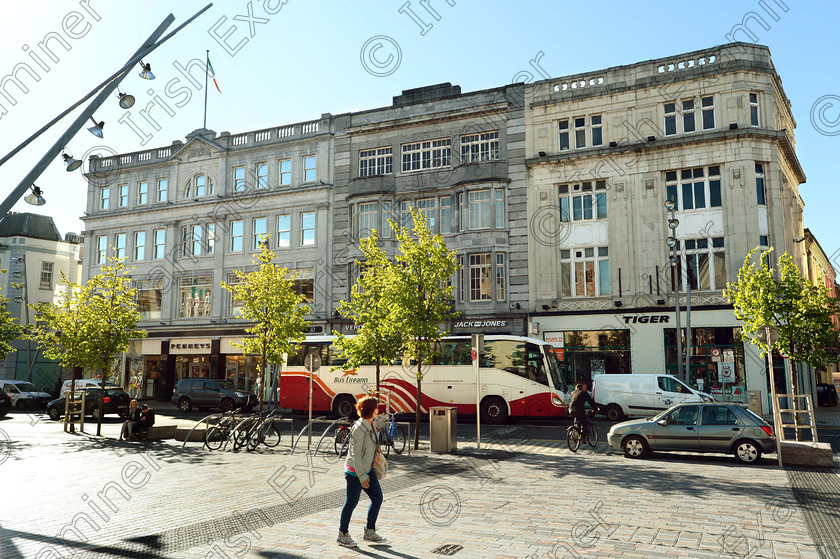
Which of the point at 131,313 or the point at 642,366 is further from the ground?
the point at 131,313

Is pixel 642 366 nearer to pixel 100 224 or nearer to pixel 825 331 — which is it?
pixel 825 331

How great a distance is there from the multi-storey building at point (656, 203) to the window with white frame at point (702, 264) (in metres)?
0.05

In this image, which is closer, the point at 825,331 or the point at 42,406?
the point at 825,331

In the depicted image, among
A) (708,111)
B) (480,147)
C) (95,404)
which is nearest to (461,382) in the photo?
(480,147)

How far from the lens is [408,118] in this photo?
35.4 meters

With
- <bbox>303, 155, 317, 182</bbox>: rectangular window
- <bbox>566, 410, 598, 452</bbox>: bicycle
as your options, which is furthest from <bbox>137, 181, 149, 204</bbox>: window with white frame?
<bbox>566, 410, 598, 452</bbox>: bicycle

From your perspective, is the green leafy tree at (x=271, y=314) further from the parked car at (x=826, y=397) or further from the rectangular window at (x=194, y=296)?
the parked car at (x=826, y=397)

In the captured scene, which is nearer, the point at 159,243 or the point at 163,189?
the point at 159,243

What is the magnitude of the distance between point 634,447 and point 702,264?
56.5 feet

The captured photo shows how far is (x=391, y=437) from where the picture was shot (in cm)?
1611

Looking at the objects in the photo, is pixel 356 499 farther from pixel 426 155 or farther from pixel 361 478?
pixel 426 155

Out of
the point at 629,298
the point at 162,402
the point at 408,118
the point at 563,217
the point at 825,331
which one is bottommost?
the point at 162,402

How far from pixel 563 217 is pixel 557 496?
78.5ft

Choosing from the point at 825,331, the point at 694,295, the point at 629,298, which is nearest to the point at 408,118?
the point at 629,298
